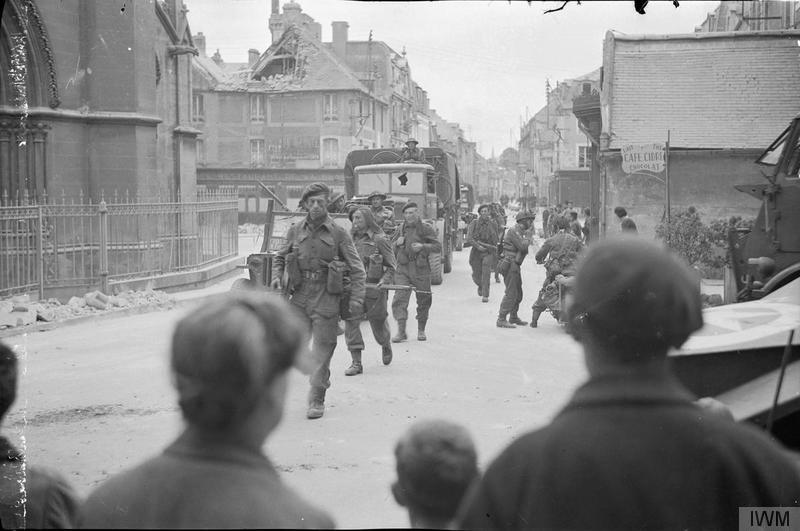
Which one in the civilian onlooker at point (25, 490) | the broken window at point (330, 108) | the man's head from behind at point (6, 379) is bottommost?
the civilian onlooker at point (25, 490)

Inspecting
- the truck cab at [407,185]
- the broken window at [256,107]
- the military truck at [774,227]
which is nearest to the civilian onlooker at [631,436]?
the military truck at [774,227]

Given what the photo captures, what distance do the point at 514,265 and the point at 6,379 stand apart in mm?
8275

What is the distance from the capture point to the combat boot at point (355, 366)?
7.56 m

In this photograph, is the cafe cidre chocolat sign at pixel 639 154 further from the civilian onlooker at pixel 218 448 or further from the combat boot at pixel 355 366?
the civilian onlooker at pixel 218 448

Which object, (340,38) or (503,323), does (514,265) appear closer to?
(503,323)

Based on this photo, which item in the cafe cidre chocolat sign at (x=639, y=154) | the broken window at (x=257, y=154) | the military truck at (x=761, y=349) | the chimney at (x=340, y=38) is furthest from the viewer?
the broken window at (x=257, y=154)

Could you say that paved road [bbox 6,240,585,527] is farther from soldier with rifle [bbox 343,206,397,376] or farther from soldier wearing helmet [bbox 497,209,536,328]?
soldier wearing helmet [bbox 497,209,536,328]

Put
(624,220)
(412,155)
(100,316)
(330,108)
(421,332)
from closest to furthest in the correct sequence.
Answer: (624,220), (330,108), (421,332), (100,316), (412,155)

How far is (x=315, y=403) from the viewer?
6113 millimetres

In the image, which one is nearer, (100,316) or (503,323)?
(503,323)

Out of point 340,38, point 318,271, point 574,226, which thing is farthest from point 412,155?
point 340,38

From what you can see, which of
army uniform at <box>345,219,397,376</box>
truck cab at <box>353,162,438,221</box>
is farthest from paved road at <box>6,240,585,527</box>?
truck cab at <box>353,162,438,221</box>

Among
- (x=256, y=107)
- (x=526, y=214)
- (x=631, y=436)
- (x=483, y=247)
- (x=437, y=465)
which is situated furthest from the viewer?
(x=483, y=247)

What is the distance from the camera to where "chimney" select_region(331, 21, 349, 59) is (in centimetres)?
375
